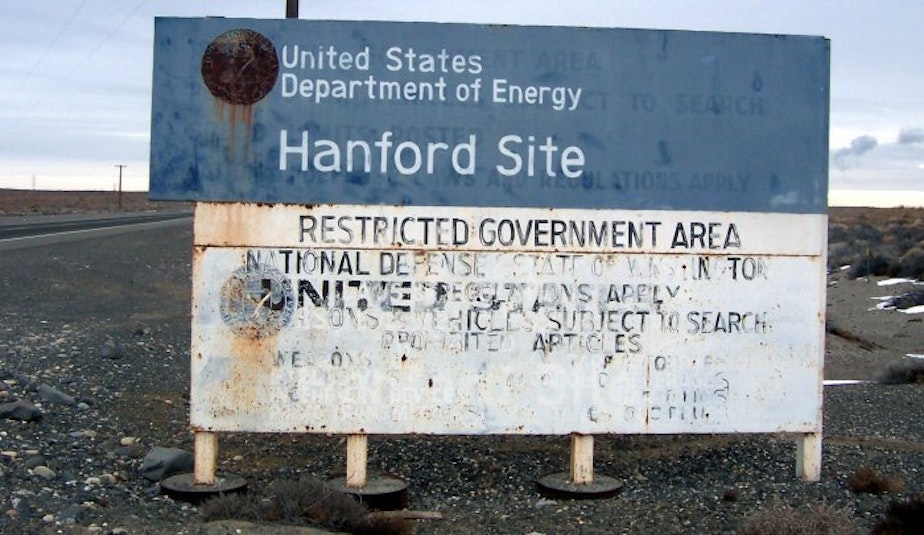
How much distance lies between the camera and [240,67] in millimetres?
6938

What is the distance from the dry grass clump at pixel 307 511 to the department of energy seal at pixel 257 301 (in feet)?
3.64

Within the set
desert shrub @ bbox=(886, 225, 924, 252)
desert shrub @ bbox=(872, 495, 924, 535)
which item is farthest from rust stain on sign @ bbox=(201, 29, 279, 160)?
desert shrub @ bbox=(886, 225, 924, 252)

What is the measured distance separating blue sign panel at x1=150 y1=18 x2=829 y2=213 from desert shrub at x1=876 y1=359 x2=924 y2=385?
787cm

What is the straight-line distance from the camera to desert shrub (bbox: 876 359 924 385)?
14.1m

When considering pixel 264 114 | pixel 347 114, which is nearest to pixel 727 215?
pixel 347 114

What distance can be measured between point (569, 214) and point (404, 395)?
1688 mm

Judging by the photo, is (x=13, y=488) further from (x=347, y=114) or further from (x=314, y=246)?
(x=347, y=114)

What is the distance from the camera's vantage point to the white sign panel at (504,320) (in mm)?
6988

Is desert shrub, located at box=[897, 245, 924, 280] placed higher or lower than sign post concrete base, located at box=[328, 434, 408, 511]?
higher

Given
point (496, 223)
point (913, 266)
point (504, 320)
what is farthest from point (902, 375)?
point (913, 266)

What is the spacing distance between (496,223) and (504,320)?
67 centimetres

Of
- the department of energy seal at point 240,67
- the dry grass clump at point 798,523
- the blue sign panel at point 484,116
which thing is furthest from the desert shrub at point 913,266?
the department of energy seal at point 240,67

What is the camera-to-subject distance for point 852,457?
8.45 m

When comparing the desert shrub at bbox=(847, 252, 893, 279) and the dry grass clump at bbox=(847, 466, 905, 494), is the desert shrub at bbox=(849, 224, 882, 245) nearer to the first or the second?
the desert shrub at bbox=(847, 252, 893, 279)
